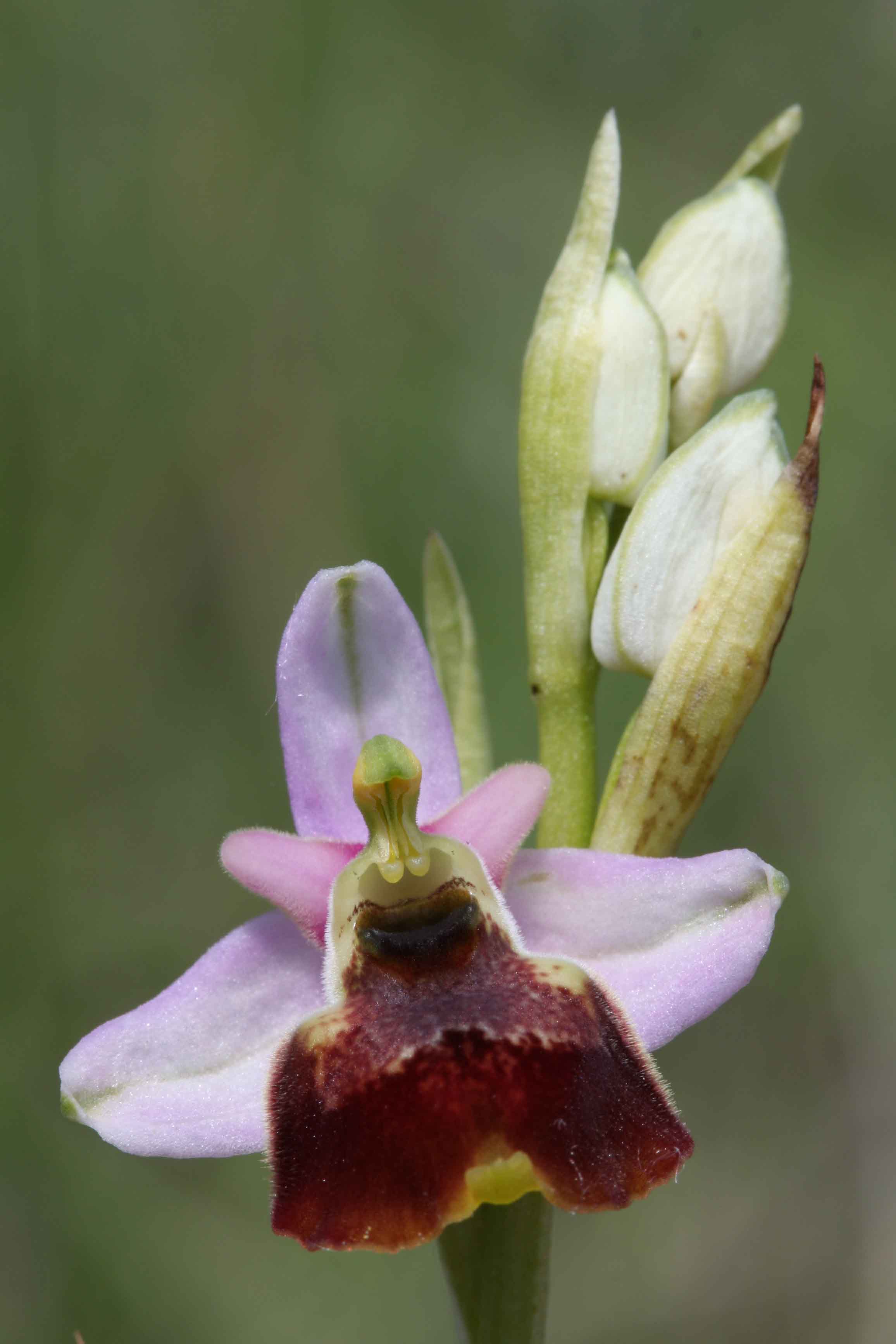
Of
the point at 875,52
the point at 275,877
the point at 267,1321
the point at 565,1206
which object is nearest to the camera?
the point at 565,1206

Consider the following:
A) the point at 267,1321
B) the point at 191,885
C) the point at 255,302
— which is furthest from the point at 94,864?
the point at 255,302

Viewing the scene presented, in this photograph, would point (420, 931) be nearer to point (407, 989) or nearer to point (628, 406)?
point (407, 989)

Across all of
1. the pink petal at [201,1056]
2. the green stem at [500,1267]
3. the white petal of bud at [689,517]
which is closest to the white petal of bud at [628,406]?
the white petal of bud at [689,517]

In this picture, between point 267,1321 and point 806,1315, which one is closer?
point 267,1321

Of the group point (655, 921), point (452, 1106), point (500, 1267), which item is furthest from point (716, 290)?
point (500, 1267)

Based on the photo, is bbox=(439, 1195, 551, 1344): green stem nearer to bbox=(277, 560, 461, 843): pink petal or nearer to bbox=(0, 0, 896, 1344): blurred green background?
bbox=(277, 560, 461, 843): pink petal

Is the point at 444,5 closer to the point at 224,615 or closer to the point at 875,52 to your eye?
the point at 875,52
